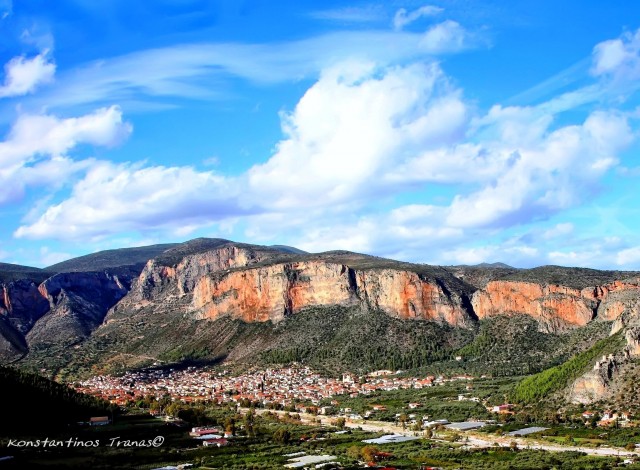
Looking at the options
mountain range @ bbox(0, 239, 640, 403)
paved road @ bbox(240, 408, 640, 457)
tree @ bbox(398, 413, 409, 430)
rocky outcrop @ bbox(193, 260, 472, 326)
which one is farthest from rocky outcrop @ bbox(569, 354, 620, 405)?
rocky outcrop @ bbox(193, 260, 472, 326)

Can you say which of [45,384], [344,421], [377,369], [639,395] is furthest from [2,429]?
[377,369]

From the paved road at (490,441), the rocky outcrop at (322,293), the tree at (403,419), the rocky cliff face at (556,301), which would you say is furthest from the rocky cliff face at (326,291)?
the paved road at (490,441)

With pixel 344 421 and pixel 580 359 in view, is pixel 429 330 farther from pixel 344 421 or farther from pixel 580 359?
pixel 344 421

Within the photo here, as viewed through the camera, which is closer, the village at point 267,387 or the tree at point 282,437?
the tree at point 282,437

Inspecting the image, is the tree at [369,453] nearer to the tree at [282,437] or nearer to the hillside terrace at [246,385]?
the tree at [282,437]

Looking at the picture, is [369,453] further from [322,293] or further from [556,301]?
[322,293]

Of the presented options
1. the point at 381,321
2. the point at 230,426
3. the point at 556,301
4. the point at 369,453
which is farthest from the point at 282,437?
the point at 381,321
